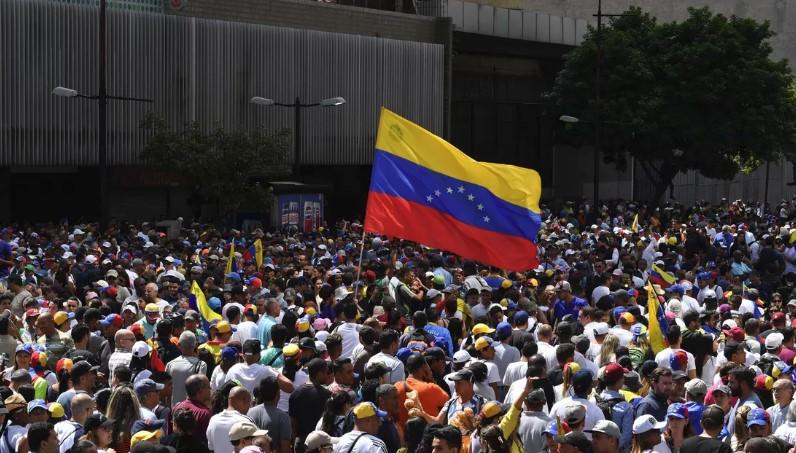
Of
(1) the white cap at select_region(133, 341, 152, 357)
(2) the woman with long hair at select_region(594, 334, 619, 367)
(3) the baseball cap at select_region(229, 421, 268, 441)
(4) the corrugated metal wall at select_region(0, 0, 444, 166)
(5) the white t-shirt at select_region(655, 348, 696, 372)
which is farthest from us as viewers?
Answer: (4) the corrugated metal wall at select_region(0, 0, 444, 166)

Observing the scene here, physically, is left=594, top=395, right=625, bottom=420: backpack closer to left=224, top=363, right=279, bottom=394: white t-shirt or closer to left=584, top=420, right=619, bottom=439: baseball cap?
left=584, top=420, right=619, bottom=439: baseball cap

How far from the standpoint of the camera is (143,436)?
28.2ft

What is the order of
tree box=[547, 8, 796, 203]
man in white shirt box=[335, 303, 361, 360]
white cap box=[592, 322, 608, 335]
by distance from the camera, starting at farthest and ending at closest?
tree box=[547, 8, 796, 203] → white cap box=[592, 322, 608, 335] → man in white shirt box=[335, 303, 361, 360]

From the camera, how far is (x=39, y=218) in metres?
38.9

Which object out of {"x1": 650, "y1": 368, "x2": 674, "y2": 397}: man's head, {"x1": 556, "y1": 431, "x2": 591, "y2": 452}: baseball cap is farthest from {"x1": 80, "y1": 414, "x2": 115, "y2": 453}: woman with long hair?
{"x1": 650, "y1": 368, "x2": 674, "y2": 397}: man's head

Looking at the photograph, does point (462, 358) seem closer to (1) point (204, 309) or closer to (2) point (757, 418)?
(2) point (757, 418)

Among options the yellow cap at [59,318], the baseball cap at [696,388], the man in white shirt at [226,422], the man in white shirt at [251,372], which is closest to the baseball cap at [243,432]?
the man in white shirt at [226,422]

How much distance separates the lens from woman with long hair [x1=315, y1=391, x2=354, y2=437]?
960 centimetres

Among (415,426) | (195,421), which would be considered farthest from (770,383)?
(195,421)

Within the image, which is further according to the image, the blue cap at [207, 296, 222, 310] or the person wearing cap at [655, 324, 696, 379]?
the blue cap at [207, 296, 222, 310]

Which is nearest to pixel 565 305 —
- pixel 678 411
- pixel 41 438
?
pixel 678 411

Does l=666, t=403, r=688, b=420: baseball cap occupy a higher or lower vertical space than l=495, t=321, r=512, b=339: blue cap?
higher

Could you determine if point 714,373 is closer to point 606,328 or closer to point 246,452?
point 606,328

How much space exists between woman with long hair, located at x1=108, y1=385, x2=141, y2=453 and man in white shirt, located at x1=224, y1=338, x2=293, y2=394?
159cm
